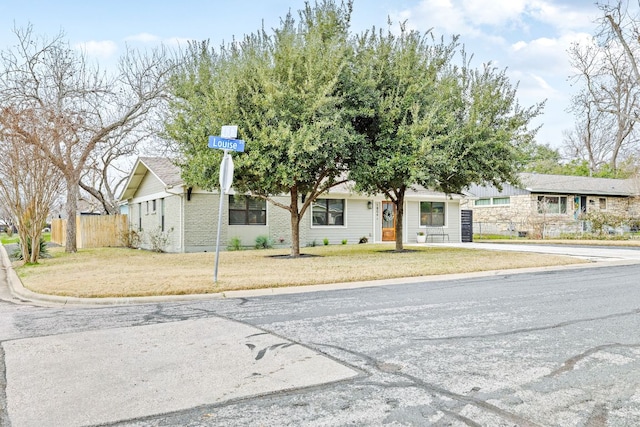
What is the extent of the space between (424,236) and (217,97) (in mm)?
15398

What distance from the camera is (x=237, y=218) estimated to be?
21.7 meters

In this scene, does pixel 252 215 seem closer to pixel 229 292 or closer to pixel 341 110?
pixel 341 110

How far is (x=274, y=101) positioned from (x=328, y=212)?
35.1ft

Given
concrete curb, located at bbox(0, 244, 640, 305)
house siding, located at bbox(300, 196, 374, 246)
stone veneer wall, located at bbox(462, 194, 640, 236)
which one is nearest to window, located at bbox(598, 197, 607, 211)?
stone veneer wall, located at bbox(462, 194, 640, 236)

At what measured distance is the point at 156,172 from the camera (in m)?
22.2

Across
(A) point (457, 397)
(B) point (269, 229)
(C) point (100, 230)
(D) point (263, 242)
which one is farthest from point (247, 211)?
(A) point (457, 397)

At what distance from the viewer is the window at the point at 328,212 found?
2383 centimetres

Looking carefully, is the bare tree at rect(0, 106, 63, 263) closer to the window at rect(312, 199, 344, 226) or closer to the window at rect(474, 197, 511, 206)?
the window at rect(312, 199, 344, 226)

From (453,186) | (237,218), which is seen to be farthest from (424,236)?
(237,218)

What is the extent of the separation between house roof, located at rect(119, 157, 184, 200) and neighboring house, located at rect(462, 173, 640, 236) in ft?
62.4

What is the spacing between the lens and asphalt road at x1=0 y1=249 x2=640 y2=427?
11.3ft

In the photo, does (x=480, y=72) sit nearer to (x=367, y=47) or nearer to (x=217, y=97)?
(x=367, y=47)

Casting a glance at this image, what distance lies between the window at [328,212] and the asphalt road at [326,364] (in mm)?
15953

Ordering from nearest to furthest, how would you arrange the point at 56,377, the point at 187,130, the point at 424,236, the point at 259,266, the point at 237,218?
1. the point at 56,377
2. the point at 259,266
3. the point at 187,130
4. the point at 237,218
5. the point at 424,236
